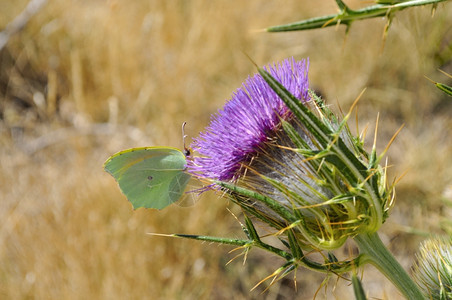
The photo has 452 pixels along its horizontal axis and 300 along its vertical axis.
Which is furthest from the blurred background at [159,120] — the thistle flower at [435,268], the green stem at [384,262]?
the green stem at [384,262]

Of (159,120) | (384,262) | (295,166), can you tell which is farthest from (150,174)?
(159,120)

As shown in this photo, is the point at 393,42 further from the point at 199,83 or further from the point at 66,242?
the point at 66,242

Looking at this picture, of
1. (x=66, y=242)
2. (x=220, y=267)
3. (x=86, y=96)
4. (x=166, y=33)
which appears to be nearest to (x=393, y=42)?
(x=166, y=33)

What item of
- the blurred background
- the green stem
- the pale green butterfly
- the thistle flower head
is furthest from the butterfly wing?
the blurred background

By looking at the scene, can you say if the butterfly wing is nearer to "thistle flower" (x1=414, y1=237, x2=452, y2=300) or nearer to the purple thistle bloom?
the purple thistle bloom

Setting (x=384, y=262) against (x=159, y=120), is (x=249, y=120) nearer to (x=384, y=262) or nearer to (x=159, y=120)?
(x=384, y=262)

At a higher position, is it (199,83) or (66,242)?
(199,83)
